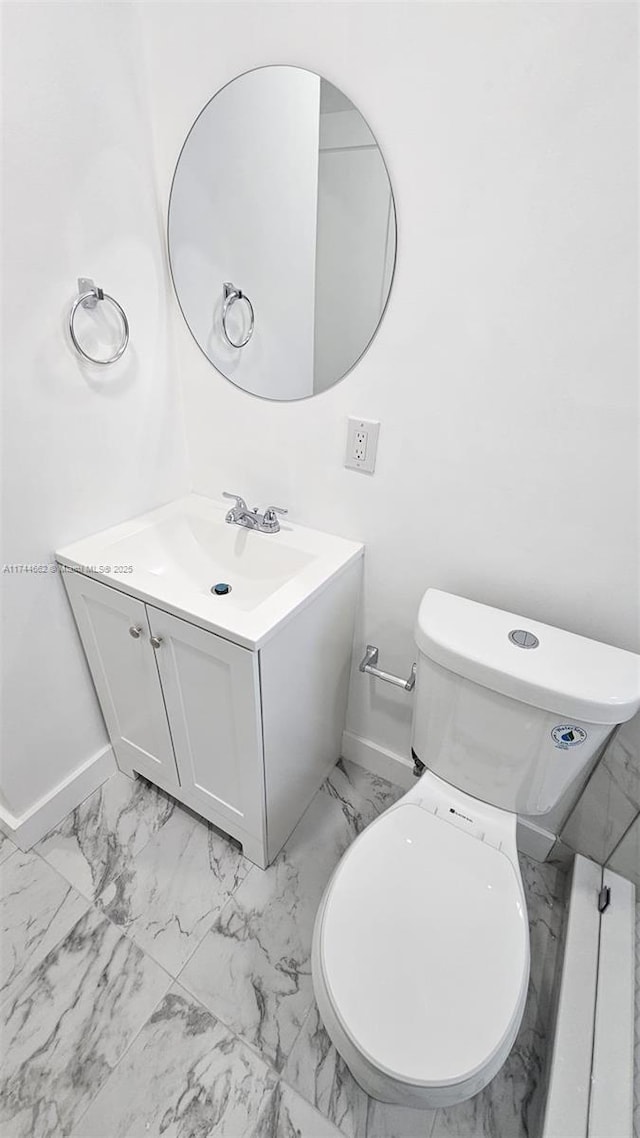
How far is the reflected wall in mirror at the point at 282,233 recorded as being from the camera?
0.93 metres

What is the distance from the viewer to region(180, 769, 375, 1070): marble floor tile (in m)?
1.02

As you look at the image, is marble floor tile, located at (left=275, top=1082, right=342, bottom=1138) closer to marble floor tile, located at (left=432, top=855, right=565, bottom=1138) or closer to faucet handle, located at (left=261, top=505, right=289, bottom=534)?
marble floor tile, located at (left=432, top=855, right=565, bottom=1138)

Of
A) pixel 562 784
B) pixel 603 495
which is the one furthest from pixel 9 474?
pixel 562 784

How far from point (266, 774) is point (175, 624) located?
41cm

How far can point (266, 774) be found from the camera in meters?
1.09

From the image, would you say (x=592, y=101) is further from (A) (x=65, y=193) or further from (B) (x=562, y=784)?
(B) (x=562, y=784)

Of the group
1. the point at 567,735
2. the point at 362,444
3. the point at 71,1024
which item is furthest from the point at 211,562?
the point at 71,1024

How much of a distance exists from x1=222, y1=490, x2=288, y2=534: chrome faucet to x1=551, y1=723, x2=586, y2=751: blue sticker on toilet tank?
783 mm

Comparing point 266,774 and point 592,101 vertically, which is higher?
point 592,101

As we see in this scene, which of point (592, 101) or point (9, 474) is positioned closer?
point (592, 101)

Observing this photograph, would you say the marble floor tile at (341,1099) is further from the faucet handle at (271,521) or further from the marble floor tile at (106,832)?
the faucet handle at (271,521)

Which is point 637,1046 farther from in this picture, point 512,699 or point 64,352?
point 64,352

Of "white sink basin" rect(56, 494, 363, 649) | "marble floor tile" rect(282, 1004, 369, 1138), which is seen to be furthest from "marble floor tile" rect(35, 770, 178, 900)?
"white sink basin" rect(56, 494, 363, 649)

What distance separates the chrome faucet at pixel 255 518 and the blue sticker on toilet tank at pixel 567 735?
2.57 ft
